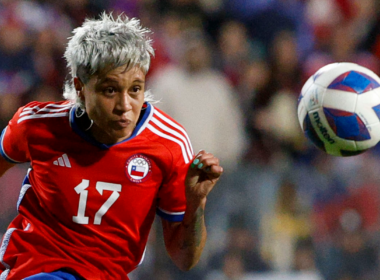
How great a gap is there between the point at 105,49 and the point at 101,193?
64 cm

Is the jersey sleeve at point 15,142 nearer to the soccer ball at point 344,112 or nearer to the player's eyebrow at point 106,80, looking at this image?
the player's eyebrow at point 106,80

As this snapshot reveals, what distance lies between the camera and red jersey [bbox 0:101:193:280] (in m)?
2.51

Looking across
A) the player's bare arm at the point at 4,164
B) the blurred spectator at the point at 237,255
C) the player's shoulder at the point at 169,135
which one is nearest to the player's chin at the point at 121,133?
the player's shoulder at the point at 169,135

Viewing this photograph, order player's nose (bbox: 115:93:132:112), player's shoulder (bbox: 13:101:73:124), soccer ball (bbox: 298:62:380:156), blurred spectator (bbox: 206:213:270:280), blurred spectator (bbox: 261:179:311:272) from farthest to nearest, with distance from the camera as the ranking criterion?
blurred spectator (bbox: 261:179:311:272)
blurred spectator (bbox: 206:213:270:280)
soccer ball (bbox: 298:62:380:156)
player's shoulder (bbox: 13:101:73:124)
player's nose (bbox: 115:93:132:112)

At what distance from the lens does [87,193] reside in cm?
252

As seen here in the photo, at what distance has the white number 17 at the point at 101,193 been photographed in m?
2.51

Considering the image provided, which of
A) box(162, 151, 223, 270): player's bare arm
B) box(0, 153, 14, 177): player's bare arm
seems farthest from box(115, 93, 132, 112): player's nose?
box(0, 153, 14, 177): player's bare arm

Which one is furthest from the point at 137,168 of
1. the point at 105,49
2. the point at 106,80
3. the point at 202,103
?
the point at 202,103

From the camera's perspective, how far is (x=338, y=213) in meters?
5.83

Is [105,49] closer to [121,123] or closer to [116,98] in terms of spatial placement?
[116,98]

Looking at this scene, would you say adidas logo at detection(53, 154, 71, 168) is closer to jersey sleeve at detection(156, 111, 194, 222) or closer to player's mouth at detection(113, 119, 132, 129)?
player's mouth at detection(113, 119, 132, 129)

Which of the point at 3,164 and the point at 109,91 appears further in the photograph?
the point at 3,164

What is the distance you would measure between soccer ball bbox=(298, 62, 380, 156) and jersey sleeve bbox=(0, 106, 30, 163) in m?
1.50

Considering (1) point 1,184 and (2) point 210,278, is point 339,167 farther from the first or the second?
(1) point 1,184
